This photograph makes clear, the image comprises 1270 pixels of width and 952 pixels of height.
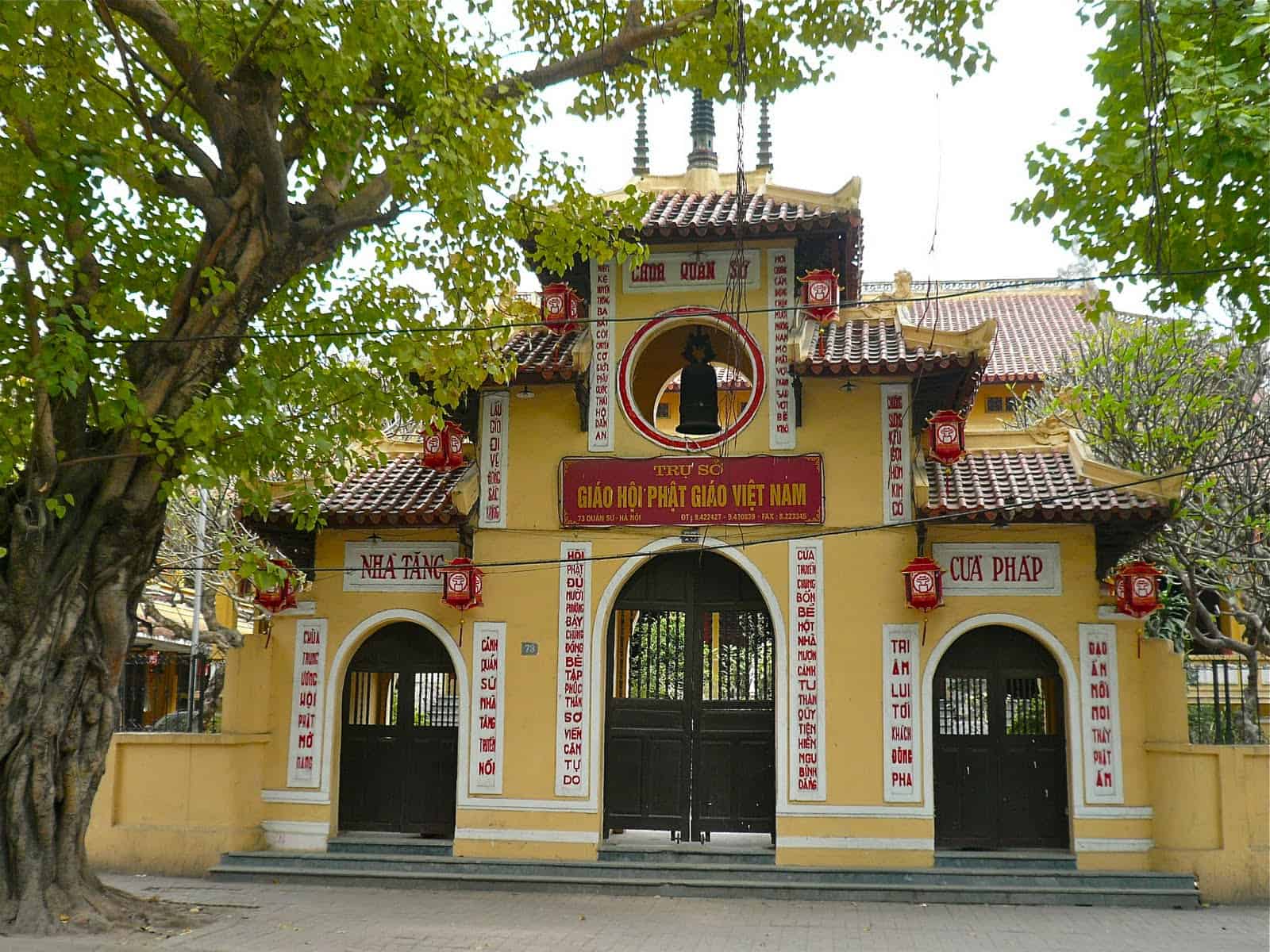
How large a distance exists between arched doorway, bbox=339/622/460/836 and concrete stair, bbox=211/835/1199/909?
43 cm

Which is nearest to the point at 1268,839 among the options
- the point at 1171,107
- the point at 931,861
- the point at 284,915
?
the point at 931,861

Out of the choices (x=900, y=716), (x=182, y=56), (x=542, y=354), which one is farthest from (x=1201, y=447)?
(x=182, y=56)

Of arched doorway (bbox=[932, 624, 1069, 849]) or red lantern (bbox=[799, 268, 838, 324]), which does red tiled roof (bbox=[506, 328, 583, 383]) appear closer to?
red lantern (bbox=[799, 268, 838, 324])

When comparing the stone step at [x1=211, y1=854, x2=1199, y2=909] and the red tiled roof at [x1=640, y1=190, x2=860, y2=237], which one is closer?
the stone step at [x1=211, y1=854, x2=1199, y2=909]

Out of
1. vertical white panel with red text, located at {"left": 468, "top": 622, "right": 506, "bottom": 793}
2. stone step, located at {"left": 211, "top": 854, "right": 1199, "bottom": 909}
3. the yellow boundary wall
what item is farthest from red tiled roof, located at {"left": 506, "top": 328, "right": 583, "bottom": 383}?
the yellow boundary wall

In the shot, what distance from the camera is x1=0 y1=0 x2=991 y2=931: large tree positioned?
9477 millimetres

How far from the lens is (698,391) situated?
13961mm

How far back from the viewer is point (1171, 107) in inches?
330

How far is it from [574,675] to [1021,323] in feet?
64.9

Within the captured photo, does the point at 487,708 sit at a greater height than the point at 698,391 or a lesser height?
lesser

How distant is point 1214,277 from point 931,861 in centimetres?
624

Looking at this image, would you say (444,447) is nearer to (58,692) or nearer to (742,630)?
(742,630)

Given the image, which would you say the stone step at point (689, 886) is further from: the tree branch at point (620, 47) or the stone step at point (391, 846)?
the tree branch at point (620, 47)

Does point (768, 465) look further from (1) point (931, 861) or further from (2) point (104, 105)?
(2) point (104, 105)
